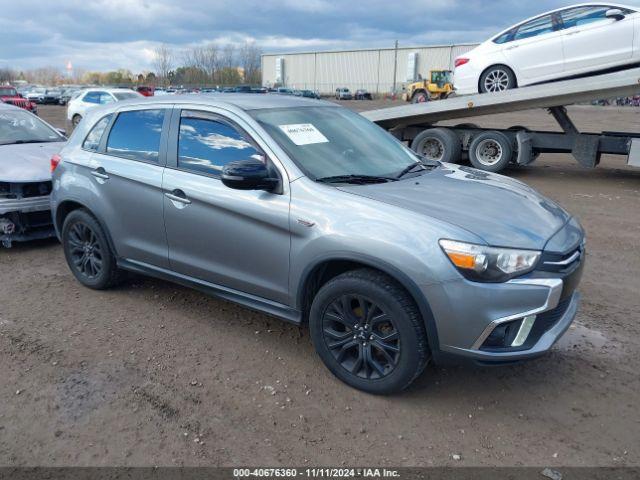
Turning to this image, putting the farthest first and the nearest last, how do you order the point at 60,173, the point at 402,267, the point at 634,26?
1. the point at 634,26
2. the point at 60,173
3. the point at 402,267

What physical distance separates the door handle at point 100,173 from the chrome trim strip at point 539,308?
328 cm

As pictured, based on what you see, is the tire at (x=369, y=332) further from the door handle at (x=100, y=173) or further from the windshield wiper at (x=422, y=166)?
the door handle at (x=100, y=173)

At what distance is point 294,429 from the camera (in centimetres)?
305

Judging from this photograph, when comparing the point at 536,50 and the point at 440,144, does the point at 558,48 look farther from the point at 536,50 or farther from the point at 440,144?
the point at 440,144

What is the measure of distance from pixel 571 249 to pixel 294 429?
1.93 m

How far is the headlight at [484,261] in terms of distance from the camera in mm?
2873

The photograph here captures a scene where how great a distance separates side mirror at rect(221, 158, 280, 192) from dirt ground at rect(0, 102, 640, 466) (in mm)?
1241

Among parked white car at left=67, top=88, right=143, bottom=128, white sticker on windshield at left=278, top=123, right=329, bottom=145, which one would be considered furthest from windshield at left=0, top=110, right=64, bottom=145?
parked white car at left=67, top=88, right=143, bottom=128

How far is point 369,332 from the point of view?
3.29m

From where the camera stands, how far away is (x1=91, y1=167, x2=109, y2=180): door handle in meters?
4.56

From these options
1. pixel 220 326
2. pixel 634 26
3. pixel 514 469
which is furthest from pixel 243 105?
pixel 634 26

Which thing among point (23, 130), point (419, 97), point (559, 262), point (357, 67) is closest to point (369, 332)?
point (559, 262)

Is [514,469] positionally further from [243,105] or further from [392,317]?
[243,105]

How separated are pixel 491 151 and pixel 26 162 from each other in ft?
27.4
